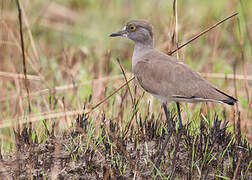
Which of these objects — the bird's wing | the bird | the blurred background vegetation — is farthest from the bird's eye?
the blurred background vegetation

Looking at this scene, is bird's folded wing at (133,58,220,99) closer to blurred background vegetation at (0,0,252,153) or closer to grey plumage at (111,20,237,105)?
grey plumage at (111,20,237,105)

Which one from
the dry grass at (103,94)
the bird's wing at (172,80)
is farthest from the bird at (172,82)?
the dry grass at (103,94)

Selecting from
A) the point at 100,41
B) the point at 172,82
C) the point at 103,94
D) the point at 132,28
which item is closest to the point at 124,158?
the point at 172,82

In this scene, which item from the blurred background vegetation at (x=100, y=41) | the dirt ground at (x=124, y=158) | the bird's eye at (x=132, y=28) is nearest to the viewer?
the dirt ground at (x=124, y=158)

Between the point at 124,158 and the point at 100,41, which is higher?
the point at 100,41

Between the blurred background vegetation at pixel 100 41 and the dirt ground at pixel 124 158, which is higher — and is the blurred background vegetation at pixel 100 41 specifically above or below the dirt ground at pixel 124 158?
above

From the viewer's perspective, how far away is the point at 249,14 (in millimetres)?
6766

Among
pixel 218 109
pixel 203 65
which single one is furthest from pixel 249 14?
pixel 218 109

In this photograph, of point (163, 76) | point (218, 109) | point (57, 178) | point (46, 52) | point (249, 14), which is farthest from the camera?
point (249, 14)

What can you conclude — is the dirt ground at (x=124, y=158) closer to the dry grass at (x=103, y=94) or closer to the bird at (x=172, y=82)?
the dry grass at (x=103, y=94)

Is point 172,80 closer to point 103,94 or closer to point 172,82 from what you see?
point 172,82

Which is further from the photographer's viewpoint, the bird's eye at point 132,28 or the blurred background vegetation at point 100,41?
the blurred background vegetation at point 100,41

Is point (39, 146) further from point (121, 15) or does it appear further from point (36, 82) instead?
point (121, 15)

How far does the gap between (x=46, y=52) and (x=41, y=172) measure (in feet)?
11.5
